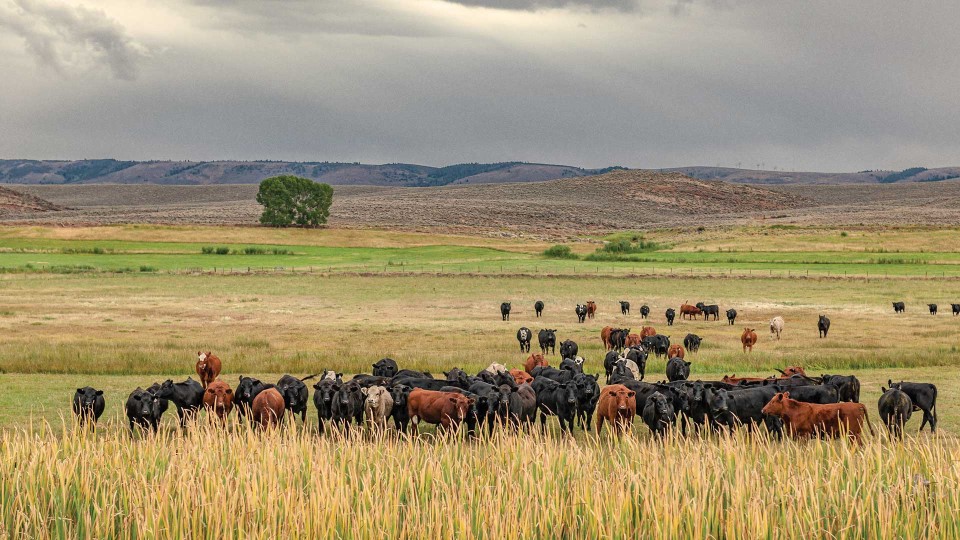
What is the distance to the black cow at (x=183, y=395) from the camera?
59.3ft

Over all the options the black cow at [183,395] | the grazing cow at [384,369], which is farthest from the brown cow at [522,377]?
the black cow at [183,395]

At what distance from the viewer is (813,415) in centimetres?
1580

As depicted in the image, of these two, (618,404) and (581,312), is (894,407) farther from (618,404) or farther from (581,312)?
(581,312)

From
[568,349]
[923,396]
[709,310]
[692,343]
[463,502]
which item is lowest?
[709,310]

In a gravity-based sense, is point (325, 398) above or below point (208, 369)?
above

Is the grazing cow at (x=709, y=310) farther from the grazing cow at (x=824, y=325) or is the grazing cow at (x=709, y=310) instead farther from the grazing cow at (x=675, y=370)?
the grazing cow at (x=675, y=370)

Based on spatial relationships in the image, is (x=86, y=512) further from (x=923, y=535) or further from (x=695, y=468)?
(x=923, y=535)

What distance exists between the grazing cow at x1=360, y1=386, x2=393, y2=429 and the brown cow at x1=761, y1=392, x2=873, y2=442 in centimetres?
712

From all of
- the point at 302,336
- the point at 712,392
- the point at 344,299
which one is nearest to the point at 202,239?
the point at 344,299

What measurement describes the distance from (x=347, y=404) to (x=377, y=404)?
578mm

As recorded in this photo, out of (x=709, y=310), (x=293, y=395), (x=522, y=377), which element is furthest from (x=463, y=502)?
(x=709, y=310)

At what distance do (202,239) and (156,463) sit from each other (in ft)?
352

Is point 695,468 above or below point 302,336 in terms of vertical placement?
above

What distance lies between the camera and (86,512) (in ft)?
27.5
